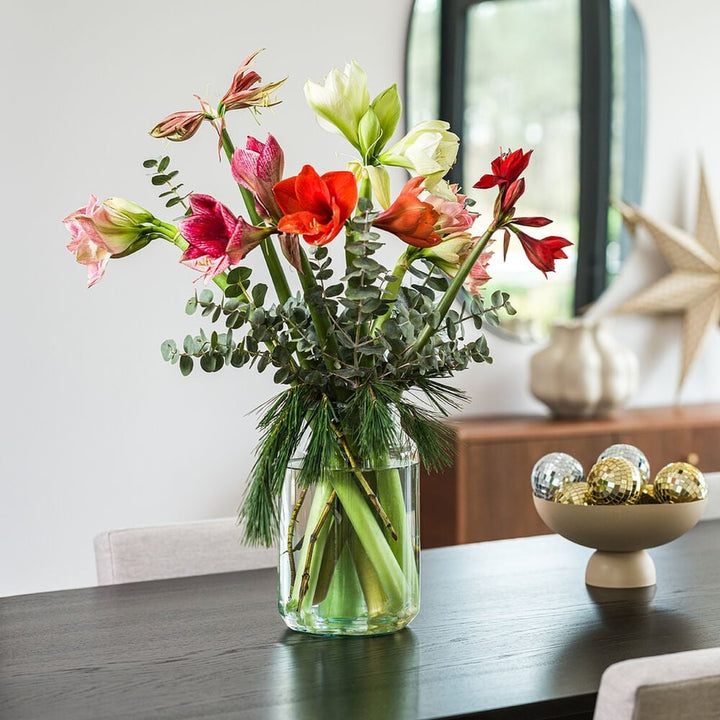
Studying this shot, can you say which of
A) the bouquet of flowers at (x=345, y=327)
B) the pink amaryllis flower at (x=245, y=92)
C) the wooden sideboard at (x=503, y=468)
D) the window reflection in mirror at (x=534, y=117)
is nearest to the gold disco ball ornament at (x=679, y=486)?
the bouquet of flowers at (x=345, y=327)

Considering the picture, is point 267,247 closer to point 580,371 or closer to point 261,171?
point 261,171

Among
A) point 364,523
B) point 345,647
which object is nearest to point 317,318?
point 364,523

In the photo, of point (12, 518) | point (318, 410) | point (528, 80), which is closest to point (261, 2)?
point (528, 80)

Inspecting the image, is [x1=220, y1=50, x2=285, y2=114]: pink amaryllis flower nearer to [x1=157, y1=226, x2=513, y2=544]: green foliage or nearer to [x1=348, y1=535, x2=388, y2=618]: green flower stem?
→ [x1=157, y1=226, x2=513, y2=544]: green foliage

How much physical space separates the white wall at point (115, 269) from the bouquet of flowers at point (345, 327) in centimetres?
165

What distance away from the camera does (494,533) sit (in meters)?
3.14

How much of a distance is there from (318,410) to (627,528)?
1.65 feet

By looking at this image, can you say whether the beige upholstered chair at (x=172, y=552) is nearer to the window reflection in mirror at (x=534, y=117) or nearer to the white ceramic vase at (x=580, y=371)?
the white ceramic vase at (x=580, y=371)

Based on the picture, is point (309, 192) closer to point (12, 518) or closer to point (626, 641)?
point (626, 641)

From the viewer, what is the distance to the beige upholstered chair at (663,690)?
3.30ft

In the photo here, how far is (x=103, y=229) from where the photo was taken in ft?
4.48

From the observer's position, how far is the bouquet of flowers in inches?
52.5

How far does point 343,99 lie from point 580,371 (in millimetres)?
2178

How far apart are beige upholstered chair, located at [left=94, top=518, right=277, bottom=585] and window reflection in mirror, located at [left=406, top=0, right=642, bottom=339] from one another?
6.03ft
